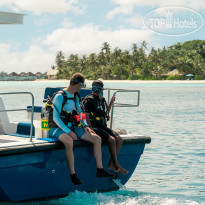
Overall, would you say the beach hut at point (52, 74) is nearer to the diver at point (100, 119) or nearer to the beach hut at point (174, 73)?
the beach hut at point (174, 73)

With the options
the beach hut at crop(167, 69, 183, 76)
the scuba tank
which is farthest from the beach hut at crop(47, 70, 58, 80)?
the scuba tank

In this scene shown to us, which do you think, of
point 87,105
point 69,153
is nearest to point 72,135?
point 69,153

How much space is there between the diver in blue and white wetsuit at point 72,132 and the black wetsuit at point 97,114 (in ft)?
0.55

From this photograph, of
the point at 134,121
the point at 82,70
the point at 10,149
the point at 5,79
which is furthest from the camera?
the point at 5,79

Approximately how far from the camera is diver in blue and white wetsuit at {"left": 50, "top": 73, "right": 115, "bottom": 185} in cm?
532

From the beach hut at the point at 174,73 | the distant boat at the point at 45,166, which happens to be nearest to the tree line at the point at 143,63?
the beach hut at the point at 174,73

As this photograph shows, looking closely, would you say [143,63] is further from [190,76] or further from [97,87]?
[97,87]

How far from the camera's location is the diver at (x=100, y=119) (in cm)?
567

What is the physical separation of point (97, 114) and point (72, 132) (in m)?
0.47

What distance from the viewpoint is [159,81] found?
3113 inches

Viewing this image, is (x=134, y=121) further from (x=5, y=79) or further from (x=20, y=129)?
(x=5, y=79)

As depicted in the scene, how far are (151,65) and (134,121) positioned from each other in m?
65.1

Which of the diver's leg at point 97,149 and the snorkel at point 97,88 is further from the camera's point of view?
the snorkel at point 97,88

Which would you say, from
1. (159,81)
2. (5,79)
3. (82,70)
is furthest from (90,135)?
(5,79)
